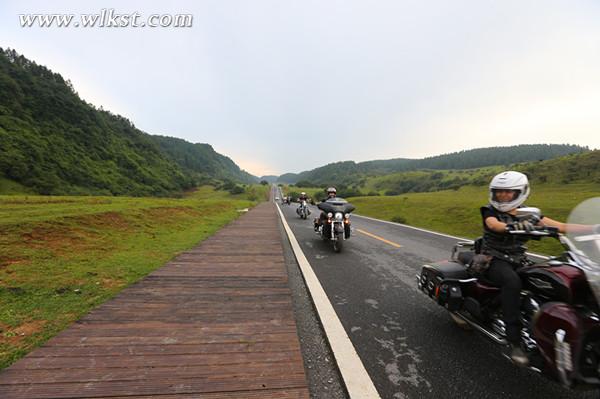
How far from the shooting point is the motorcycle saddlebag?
9.54ft

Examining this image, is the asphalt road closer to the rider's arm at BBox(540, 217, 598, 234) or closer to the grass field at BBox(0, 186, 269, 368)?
the rider's arm at BBox(540, 217, 598, 234)

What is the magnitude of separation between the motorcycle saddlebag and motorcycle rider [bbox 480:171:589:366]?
0.34 meters

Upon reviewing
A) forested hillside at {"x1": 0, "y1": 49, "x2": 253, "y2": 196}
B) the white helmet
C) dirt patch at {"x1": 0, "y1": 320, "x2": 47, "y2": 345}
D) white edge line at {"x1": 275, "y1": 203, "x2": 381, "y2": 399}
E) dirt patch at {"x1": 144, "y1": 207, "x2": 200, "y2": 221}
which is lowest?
white edge line at {"x1": 275, "y1": 203, "x2": 381, "y2": 399}

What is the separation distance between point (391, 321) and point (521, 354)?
140 cm

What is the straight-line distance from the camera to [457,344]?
2.84m

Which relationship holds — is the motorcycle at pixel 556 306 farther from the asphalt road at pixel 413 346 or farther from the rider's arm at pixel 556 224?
the asphalt road at pixel 413 346

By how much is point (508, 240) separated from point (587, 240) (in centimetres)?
70

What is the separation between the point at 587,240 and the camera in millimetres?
2084

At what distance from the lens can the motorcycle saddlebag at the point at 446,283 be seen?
9.54 feet

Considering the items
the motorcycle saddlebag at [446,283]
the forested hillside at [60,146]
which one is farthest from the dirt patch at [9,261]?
the forested hillside at [60,146]

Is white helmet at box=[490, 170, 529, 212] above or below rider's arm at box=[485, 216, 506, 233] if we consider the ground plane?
above

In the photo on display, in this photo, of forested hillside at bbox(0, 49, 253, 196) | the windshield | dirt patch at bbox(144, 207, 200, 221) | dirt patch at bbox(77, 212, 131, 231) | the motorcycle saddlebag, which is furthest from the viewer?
forested hillside at bbox(0, 49, 253, 196)

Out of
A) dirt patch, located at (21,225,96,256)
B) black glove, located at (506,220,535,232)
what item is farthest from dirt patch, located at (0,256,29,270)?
black glove, located at (506,220,535,232)

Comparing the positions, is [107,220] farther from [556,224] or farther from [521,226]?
[556,224]
